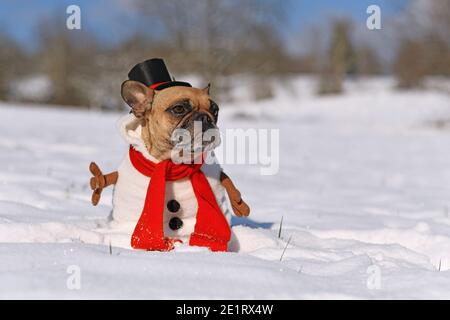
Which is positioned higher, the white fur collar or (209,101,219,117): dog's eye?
(209,101,219,117): dog's eye

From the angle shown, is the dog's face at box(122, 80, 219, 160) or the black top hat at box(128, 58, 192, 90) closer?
the dog's face at box(122, 80, 219, 160)

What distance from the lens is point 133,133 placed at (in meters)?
2.60

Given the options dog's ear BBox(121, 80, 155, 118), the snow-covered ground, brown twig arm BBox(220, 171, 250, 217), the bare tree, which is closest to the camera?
the snow-covered ground

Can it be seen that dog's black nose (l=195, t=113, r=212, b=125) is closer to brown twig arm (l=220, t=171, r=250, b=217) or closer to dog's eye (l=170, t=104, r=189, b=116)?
dog's eye (l=170, t=104, r=189, b=116)

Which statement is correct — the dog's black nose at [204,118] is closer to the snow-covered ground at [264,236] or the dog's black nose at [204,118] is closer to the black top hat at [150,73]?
the black top hat at [150,73]

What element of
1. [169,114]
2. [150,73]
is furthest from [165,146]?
[150,73]

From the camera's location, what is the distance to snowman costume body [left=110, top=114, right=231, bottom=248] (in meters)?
2.53

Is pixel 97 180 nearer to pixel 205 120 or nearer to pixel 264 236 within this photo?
pixel 205 120

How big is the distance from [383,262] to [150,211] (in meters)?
1.07

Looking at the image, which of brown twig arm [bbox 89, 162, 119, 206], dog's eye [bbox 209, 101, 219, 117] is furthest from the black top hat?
brown twig arm [bbox 89, 162, 119, 206]

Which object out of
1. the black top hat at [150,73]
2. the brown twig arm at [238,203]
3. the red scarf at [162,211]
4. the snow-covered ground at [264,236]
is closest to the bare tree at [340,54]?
the snow-covered ground at [264,236]
